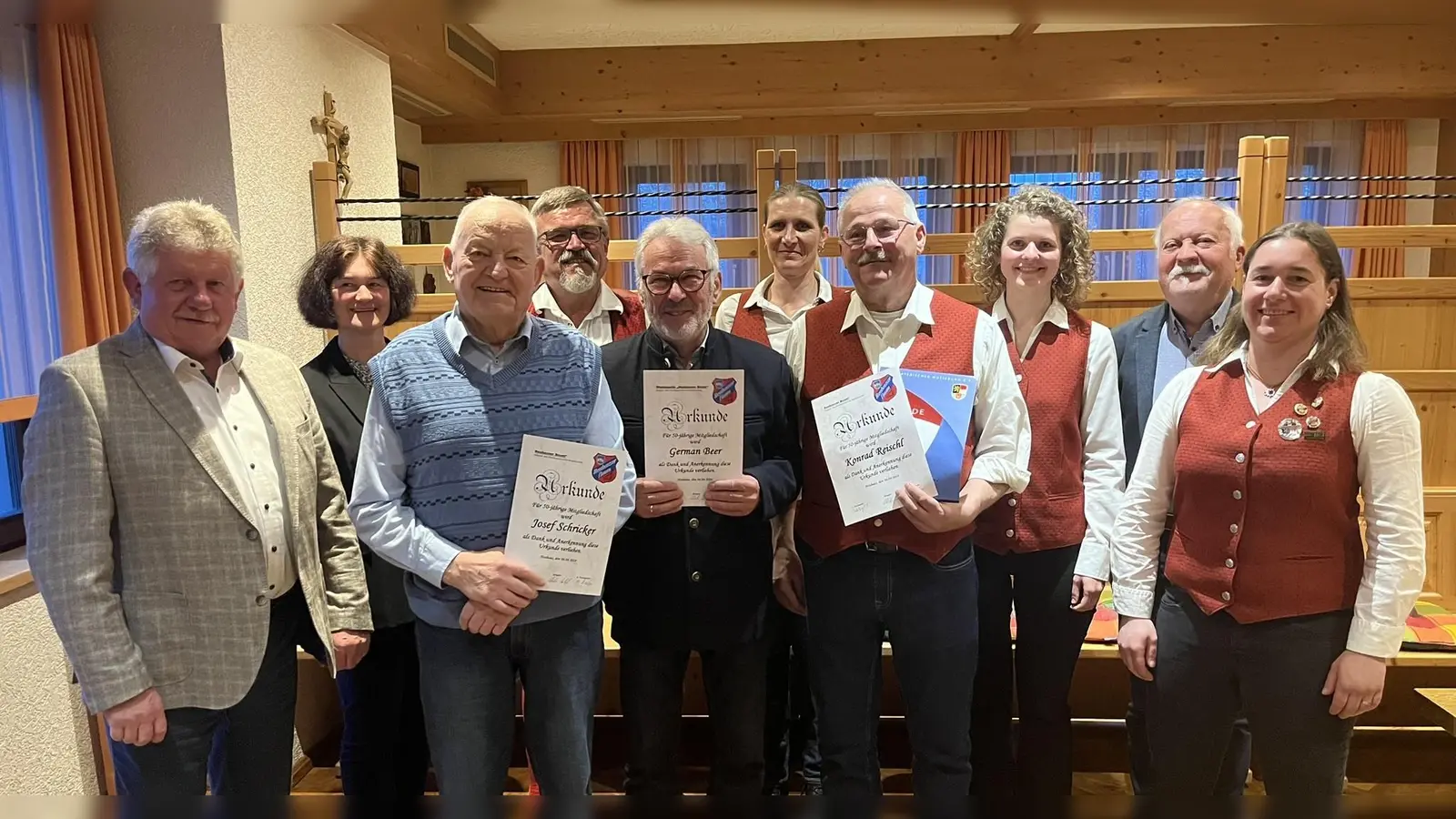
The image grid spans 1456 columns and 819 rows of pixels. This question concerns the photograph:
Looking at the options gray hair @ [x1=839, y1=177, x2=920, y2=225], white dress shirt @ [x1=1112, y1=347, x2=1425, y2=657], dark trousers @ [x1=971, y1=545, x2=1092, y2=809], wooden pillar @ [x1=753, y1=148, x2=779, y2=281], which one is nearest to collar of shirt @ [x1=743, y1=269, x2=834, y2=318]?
wooden pillar @ [x1=753, y1=148, x2=779, y2=281]

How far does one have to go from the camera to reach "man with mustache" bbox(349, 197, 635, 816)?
160 centimetres

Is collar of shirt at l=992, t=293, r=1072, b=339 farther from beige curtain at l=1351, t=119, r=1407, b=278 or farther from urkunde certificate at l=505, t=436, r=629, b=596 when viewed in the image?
beige curtain at l=1351, t=119, r=1407, b=278

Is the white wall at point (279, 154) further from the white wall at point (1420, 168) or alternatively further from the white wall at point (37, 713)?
the white wall at point (1420, 168)

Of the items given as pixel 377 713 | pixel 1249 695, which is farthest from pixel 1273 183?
pixel 377 713

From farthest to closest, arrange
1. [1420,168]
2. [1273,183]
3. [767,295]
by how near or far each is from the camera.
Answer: [1420,168] < [1273,183] < [767,295]

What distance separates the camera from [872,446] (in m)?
1.80

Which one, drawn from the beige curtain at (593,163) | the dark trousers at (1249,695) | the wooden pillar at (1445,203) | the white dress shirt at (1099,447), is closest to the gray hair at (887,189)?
the white dress shirt at (1099,447)

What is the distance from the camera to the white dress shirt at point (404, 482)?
1582mm

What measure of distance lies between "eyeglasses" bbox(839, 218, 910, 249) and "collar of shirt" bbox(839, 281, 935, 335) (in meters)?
0.12

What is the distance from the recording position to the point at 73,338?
285cm

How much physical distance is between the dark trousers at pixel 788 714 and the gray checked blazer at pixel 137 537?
3.89ft

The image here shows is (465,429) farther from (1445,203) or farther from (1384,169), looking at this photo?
(1384,169)

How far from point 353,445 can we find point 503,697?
0.71m

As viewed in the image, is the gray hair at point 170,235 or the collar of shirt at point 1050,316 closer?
the gray hair at point 170,235
